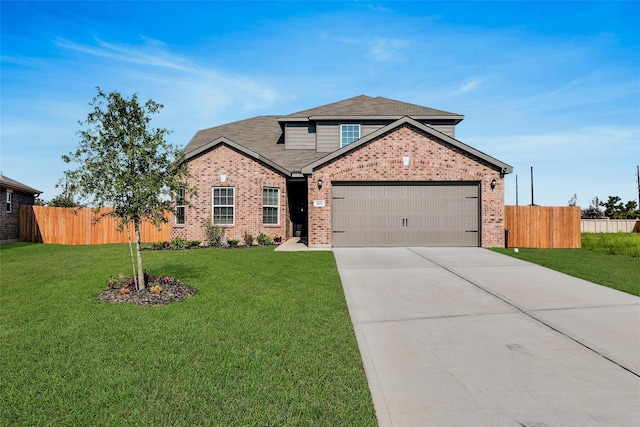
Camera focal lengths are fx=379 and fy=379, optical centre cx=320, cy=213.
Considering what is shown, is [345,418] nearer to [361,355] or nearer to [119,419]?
[361,355]

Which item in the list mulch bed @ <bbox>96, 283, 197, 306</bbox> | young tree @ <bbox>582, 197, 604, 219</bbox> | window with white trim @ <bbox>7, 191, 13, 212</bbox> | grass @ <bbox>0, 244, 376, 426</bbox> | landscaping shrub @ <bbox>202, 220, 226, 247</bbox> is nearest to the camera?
grass @ <bbox>0, 244, 376, 426</bbox>

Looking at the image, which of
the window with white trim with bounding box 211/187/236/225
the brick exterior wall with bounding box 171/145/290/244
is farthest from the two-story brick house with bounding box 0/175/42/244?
the window with white trim with bounding box 211/187/236/225

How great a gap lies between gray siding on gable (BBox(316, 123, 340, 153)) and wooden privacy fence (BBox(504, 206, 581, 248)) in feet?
29.5

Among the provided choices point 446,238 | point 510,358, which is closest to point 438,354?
point 510,358

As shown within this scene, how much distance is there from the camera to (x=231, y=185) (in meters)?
17.8

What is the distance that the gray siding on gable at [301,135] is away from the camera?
21.2m

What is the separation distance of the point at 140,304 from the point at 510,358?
623cm

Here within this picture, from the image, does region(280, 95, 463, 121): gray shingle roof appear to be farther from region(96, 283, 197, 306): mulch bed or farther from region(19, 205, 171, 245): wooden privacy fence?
region(96, 283, 197, 306): mulch bed

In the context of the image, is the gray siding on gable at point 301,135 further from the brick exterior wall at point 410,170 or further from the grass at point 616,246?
the grass at point 616,246

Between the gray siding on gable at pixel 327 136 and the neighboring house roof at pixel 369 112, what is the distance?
1.65 feet

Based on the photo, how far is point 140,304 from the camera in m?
7.12

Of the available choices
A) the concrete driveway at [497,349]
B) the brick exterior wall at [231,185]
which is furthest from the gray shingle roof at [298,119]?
the concrete driveway at [497,349]

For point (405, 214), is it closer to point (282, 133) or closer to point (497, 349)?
point (497, 349)

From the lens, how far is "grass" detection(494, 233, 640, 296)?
944 centimetres
